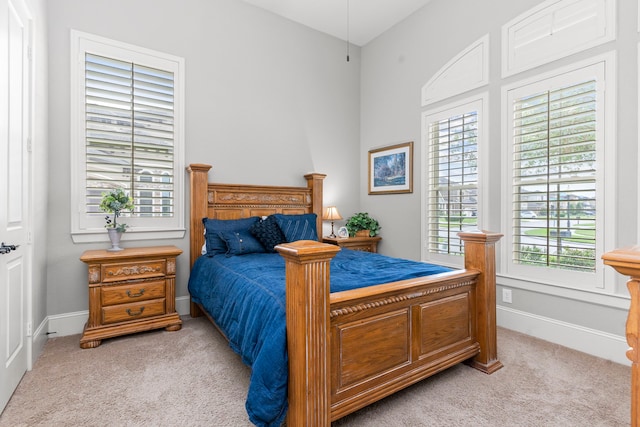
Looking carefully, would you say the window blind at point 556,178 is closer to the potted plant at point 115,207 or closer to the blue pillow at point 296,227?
the blue pillow at point 296,227

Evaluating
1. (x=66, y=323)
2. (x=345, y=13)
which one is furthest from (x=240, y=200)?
(x=345, y=13)

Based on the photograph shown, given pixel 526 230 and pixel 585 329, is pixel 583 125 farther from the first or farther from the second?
pixel 585 329

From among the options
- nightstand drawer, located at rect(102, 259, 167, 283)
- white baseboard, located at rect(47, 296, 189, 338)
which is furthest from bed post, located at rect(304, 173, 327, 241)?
white baseboard, located at rect(47, 296, 189, 338)

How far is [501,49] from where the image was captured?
10.4ft

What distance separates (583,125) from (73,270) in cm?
454

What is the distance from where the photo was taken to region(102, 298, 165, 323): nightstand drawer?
271cm

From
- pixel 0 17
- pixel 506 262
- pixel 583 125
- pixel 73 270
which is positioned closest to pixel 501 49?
pixel 583 125

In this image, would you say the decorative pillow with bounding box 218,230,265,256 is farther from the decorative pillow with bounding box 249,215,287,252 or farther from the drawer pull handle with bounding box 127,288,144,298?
the drawer pull handle with bounding box 127,288,144,298

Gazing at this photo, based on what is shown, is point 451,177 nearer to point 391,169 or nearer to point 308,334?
point 391,169

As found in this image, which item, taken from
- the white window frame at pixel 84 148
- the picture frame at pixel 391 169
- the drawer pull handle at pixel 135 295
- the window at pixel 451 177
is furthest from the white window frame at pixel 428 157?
the drawer pull handle at pixel 135 295

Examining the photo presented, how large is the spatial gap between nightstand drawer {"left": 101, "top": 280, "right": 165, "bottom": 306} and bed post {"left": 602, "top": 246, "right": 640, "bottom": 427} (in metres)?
3.06

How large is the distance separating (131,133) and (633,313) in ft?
12.1

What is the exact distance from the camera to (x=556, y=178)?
2.77m

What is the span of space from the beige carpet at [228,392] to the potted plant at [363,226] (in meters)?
2.15
